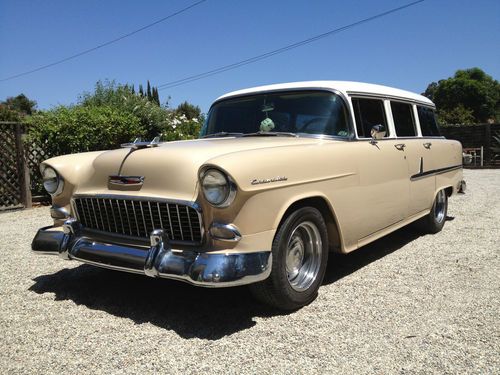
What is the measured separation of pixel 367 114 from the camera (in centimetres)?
418

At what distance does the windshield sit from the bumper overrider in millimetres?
1449

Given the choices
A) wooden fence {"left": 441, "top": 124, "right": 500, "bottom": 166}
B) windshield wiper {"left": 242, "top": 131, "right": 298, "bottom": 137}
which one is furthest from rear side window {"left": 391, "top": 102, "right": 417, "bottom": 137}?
wooden fence {"left": 441, "top": 124, "right": 500, "bottom": 166}

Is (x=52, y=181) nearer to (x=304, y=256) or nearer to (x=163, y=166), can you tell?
(x=163, y=166)

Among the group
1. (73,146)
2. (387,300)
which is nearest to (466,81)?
(73,146)

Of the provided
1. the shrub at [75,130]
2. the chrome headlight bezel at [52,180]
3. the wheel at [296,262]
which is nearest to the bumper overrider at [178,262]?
the wheel at [296,262]

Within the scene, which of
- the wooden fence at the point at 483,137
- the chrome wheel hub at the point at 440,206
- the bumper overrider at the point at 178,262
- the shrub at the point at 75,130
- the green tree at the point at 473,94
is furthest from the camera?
the green tree at the point at 473,94

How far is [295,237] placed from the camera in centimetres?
322

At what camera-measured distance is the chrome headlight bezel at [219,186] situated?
8.62ft

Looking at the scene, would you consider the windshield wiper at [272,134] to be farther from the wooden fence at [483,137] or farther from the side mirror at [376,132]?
the wooden fence at [483,137]

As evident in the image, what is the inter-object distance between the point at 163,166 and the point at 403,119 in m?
3.06

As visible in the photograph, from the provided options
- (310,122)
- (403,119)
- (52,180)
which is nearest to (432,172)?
(403,119)

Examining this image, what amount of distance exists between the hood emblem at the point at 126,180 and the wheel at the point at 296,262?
0.99 m

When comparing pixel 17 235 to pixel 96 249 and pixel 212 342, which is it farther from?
pixel 212 342

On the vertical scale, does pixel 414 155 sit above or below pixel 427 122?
below
